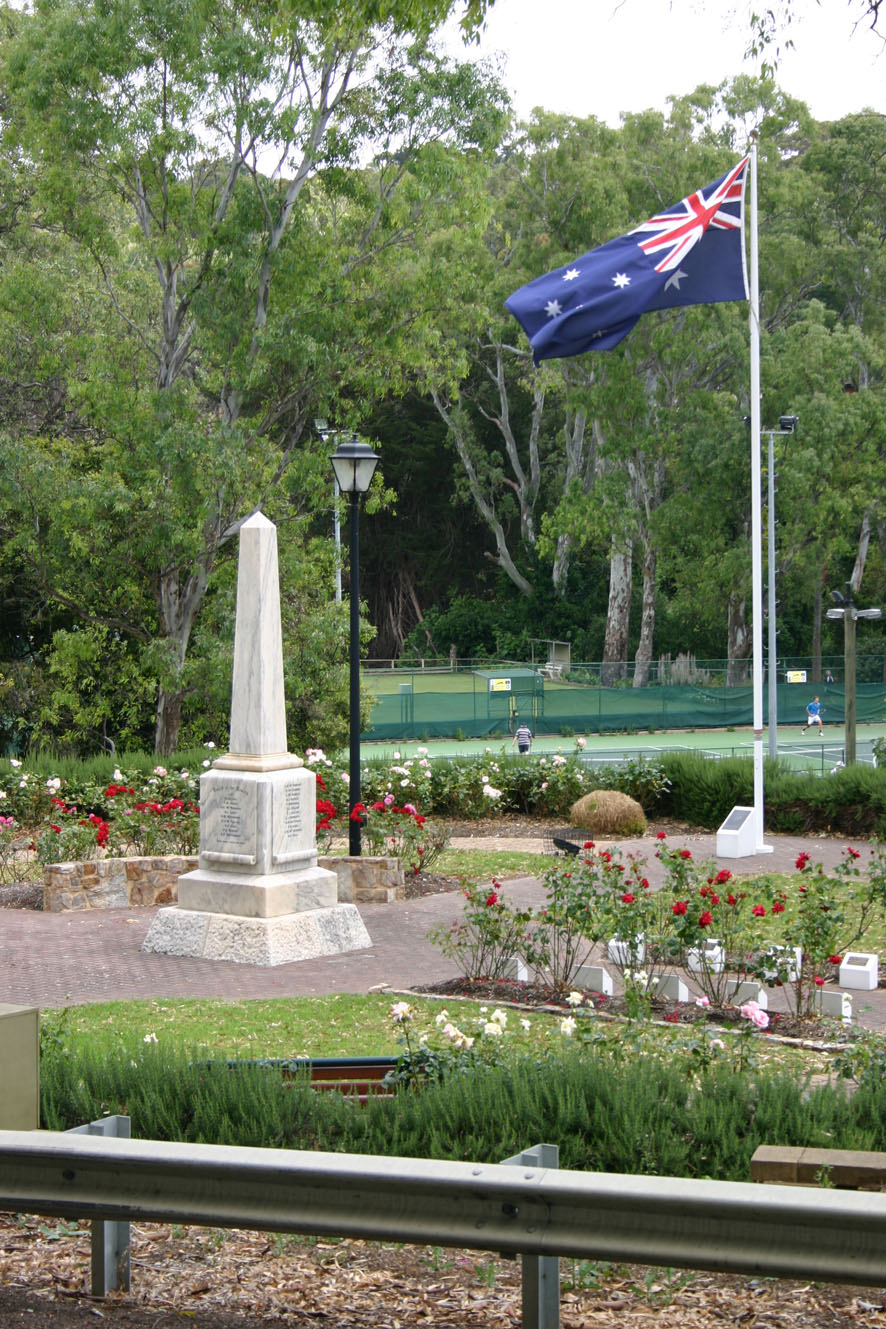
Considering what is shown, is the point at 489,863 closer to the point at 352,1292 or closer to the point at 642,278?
the point at 642,278

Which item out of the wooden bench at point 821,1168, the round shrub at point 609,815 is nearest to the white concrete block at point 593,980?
the wooden bench at point 821,1168

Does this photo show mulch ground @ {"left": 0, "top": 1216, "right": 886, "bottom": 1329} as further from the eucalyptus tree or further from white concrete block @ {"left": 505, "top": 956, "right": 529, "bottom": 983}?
the eucalyptus tree

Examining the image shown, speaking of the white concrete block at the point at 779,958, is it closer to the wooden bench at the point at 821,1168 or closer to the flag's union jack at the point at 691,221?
the wooden bench at the point at 821,1168

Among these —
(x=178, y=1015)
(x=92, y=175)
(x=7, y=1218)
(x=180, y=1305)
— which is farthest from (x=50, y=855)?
(x=92, y=175)

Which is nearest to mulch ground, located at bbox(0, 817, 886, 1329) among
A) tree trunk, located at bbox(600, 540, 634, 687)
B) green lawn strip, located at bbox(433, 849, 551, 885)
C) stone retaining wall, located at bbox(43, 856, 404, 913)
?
stone retaining wall, located at bbox(43, 856, 404, 913)

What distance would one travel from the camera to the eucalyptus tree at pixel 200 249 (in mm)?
23297

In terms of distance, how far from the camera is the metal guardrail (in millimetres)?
3150

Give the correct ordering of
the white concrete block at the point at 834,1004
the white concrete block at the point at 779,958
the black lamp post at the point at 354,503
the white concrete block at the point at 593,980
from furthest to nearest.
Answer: the black lamp post at the point at 354,503, the white concrete block at the point at 593,980, the white concrete block at the point at 834,1004, the white concrete block at the point at 779,958

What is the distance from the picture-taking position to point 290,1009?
9945mm

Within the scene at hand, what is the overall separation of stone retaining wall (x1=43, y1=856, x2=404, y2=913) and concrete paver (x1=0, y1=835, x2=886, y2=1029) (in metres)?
0.21

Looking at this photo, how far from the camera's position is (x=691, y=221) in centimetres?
1559

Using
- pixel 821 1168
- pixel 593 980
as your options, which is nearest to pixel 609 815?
pixel 593 980

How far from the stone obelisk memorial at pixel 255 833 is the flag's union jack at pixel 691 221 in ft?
19.2

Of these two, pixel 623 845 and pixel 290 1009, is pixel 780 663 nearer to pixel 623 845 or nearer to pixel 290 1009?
pixel 623 845
